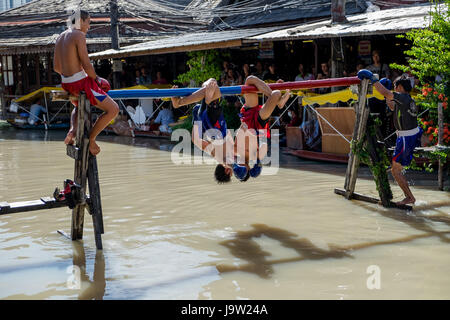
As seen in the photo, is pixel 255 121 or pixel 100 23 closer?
pixel 255 121

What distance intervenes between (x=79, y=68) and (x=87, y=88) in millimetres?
226

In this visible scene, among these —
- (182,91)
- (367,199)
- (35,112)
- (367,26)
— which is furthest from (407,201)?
(35,112)

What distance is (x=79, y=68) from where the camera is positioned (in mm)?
6211

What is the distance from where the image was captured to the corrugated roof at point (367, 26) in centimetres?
1233

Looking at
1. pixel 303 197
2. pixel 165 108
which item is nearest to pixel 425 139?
pixel 303 197

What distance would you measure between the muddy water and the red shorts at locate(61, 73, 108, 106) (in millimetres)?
1739

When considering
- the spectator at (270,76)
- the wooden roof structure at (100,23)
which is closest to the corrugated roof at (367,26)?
the spectator at (270,76)

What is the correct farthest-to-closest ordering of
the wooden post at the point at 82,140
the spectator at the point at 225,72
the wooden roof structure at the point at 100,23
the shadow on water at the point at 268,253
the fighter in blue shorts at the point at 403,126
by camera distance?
the wooden roof structure at the point at 100,23 < the spectator at the point at 225,72 < the fighter in blue shorts at the point at 403,126 < the wooden post at the point at 82,140 < the shadow on water at the point at 268,253

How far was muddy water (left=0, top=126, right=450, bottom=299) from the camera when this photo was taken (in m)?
5.47

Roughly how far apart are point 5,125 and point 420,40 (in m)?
19.9

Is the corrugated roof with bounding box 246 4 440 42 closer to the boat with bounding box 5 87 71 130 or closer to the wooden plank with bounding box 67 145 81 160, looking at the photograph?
the wooden plank with bounding box 67 145 81 160

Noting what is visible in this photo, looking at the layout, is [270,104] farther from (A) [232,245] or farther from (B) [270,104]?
(A) [232,245]

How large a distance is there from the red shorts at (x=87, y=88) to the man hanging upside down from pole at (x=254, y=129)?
69.8 inches

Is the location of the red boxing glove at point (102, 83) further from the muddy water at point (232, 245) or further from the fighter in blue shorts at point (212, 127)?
the muddy water at point (232, 245)
